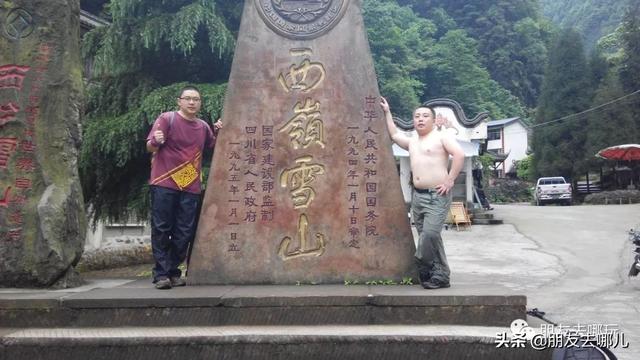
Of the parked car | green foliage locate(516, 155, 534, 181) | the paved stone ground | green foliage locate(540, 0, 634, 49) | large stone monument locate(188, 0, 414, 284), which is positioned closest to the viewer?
large stone monument locate(188, 0, 414, 284)

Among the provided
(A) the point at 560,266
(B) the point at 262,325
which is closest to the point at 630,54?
(A) the point at 560,266

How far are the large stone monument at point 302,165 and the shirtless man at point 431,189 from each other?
30 cm

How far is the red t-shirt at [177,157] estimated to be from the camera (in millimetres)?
4559

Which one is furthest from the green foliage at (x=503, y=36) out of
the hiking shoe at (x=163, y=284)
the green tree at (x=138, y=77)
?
the hiking shoe at (x=163, y=284)

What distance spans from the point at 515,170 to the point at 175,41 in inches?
1345

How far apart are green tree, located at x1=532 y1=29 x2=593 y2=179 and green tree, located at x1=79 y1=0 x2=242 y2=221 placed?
2422 centimetres

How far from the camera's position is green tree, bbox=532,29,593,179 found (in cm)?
2856

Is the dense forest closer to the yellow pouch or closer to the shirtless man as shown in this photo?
the yellow pouch

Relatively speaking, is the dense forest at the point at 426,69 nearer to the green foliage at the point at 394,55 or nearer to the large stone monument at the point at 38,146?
the green foliage at the point at 394,55

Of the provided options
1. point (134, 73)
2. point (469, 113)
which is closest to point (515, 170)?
point (469, 113)

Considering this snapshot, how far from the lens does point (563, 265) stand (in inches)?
393

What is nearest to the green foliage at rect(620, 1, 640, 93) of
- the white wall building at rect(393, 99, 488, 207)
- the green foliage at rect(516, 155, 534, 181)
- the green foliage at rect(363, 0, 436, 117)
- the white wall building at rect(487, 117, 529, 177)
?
the green foliage at rect(516, 155, 534, 181)

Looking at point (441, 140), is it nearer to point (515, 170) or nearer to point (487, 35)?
point (515, 170)

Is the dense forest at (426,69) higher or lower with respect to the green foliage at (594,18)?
lower
